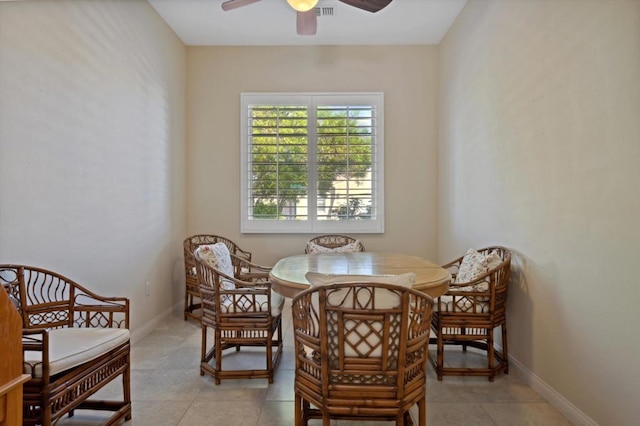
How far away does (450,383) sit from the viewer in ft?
8.16

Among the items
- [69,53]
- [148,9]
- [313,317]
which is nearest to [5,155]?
[69,53]

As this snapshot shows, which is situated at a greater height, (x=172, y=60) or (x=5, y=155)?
(x=172, y=60)

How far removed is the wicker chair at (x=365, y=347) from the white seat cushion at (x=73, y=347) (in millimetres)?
1121

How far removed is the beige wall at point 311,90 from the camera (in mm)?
4480

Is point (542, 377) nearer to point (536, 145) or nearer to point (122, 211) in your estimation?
point (536, 145)

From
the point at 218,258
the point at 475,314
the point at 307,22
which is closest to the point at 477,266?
the point at 475,314

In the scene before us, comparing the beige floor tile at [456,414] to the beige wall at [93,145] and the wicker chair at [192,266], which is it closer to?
the wicker chair at [192,266]

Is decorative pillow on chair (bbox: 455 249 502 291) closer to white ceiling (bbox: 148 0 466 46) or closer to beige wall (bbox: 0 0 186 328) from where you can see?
white ceiling (bbox: 148 0 466 46)

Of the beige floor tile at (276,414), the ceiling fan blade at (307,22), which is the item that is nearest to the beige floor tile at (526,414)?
the beige floor tile at (276,414)

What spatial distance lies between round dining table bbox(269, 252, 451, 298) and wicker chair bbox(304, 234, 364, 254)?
67cm

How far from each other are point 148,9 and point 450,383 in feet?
14.1

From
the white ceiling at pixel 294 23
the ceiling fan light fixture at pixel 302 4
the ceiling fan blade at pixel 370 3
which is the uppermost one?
the white ceiling at pixel 294 23

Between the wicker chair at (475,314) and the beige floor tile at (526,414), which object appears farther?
the wicker chair at (475,314)

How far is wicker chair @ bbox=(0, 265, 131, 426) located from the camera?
60.7 inches
